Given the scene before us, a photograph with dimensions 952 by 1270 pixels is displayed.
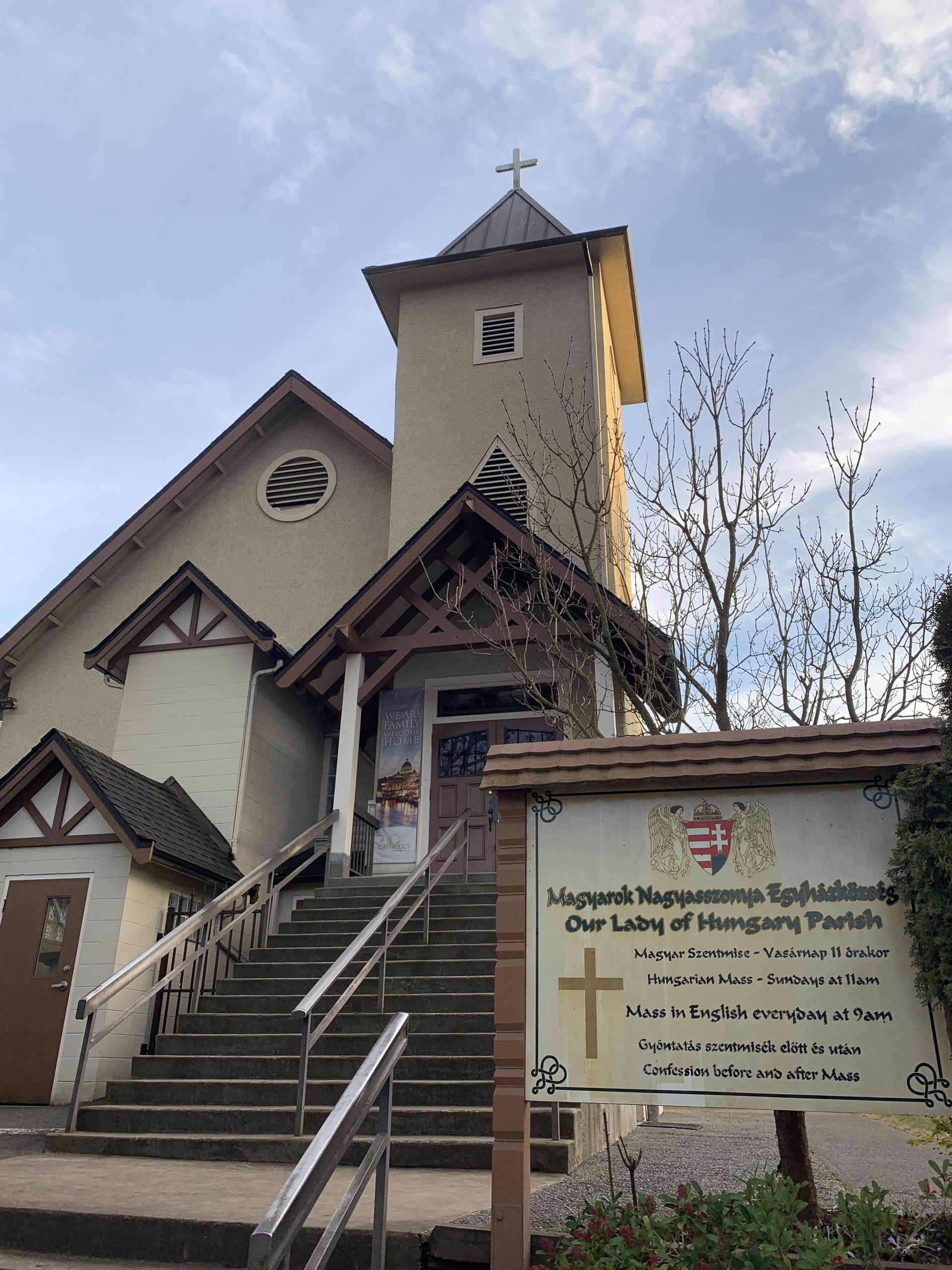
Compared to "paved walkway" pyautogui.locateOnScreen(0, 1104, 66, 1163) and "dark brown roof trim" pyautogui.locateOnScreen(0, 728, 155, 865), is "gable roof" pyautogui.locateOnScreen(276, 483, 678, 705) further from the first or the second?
A: "paved walkway" pyautogui.locateOnScreen(0, 1104, 66, 1163)

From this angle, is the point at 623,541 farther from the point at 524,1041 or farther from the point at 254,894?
the point at 524,1041

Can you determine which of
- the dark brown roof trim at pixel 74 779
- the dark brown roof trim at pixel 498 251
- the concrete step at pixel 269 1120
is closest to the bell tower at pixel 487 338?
the dark brown roof trim at pixel 498 251

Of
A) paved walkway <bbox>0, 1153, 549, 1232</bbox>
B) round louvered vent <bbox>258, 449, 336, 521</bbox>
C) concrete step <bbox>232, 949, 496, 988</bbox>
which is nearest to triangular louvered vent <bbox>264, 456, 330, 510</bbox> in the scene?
round louvered vent <bbox>258, 449, 336, 521</bbox>

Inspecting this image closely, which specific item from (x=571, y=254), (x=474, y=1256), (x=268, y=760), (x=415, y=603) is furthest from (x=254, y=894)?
(x=571, y=254)

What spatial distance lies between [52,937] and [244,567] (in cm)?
772

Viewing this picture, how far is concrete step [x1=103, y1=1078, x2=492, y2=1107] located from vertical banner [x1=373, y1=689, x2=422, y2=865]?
18.0ft

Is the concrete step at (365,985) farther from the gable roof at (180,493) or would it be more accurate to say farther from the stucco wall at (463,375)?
the gable roof at (180,493)

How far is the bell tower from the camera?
15.9m

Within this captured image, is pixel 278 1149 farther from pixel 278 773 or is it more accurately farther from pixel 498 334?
pixel 498 334

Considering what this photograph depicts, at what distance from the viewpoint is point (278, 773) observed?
556 inches

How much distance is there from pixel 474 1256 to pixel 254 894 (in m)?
8.66

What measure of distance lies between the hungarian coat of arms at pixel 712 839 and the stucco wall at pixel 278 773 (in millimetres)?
9341

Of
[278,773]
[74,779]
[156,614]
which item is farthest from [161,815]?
[156,614]

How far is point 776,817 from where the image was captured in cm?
428
